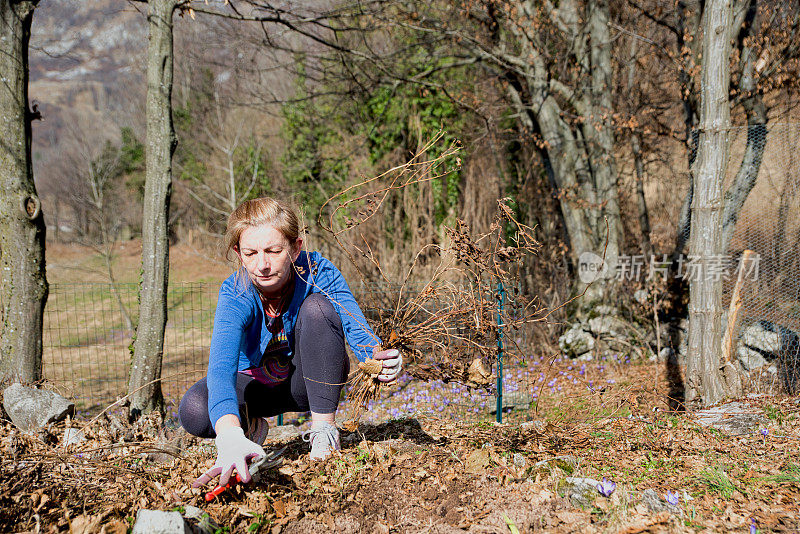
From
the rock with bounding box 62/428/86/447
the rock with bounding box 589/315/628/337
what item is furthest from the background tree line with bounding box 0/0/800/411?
the rock with bounding box 62/428/86/447

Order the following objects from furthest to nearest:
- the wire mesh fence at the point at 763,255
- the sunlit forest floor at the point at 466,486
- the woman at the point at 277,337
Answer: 1. the wire mesh fence at the point at 763,255
2. the woman at the point at 277,337
3. the sunlit forest floor at the point at 466,486

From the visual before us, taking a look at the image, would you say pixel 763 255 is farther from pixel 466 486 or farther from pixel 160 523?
pixel 160 523

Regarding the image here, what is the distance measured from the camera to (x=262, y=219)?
2252 millimetres

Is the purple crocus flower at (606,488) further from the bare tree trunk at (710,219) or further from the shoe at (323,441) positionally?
the bare tree trunk at (710,219)

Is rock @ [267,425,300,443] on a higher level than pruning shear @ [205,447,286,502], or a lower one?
lower

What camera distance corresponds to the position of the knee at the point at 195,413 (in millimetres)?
2449

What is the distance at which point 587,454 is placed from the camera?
2.56 meters

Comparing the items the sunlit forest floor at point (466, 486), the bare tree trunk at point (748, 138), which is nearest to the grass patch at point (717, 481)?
the sunlit forest floor at point (466, 486)

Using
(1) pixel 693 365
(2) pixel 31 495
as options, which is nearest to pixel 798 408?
(1) pixel 693 365

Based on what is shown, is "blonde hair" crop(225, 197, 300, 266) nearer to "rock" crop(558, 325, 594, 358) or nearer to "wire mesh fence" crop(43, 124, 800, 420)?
"wire mesh fence" crop(43, 124, 800, 420)

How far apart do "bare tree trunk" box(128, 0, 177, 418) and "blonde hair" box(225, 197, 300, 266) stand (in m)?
1.97

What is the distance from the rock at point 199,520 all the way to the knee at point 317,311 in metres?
0.86

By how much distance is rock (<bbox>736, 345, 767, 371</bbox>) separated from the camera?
465 centimetres

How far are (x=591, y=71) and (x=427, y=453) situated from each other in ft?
18.1
